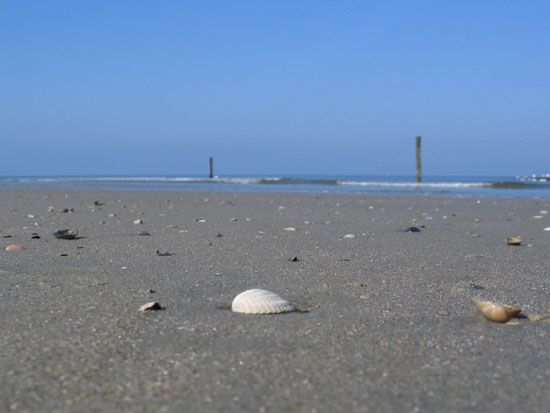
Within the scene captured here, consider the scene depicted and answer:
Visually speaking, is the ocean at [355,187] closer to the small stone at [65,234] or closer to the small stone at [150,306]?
the small stone at [65,234]

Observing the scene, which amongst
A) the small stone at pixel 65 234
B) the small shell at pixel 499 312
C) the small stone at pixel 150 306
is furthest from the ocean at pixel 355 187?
the small stone at pixel 150 306

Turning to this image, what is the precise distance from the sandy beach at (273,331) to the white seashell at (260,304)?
0.16 ft

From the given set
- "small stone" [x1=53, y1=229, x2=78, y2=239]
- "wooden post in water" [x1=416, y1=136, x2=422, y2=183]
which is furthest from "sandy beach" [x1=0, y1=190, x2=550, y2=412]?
"wooden post in water" [x1=416, y1=136, x2=422, y2=183]

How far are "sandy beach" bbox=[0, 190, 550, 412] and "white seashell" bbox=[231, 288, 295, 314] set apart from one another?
0.16 feet

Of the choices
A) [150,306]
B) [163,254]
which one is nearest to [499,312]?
[150,306]

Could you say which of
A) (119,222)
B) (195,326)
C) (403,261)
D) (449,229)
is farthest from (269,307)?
(119,222)

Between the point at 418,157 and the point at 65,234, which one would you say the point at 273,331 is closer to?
the point at 65,234

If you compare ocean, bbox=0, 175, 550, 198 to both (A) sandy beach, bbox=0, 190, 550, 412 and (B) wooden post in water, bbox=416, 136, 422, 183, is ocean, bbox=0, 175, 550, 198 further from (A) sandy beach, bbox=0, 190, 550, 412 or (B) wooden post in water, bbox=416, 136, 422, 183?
(A) sandy beach, bbox=0, 190, 550, 412

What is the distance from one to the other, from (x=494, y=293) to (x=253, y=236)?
3.10m

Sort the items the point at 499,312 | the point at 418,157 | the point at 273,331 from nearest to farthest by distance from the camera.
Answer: the point at 273,331, the point at 499,312, the point at 418,157

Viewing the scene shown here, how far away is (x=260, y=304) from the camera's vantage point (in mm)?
2688

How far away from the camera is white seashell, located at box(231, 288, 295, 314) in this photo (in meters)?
2.68

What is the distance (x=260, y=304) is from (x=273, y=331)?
1.03 feet

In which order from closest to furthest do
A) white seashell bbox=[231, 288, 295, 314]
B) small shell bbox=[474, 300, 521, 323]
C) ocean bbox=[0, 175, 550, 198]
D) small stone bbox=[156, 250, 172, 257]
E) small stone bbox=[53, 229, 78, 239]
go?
small shell bbox=[474, 300, 521, 323] → white seashell bbox=[231, 288, 295, 314] → small stone bbox=[156, 250, 172, 257] → small stone bbox=[53, 229, 78, 239] → ocean bbox=[0, 175, 550, 198]
